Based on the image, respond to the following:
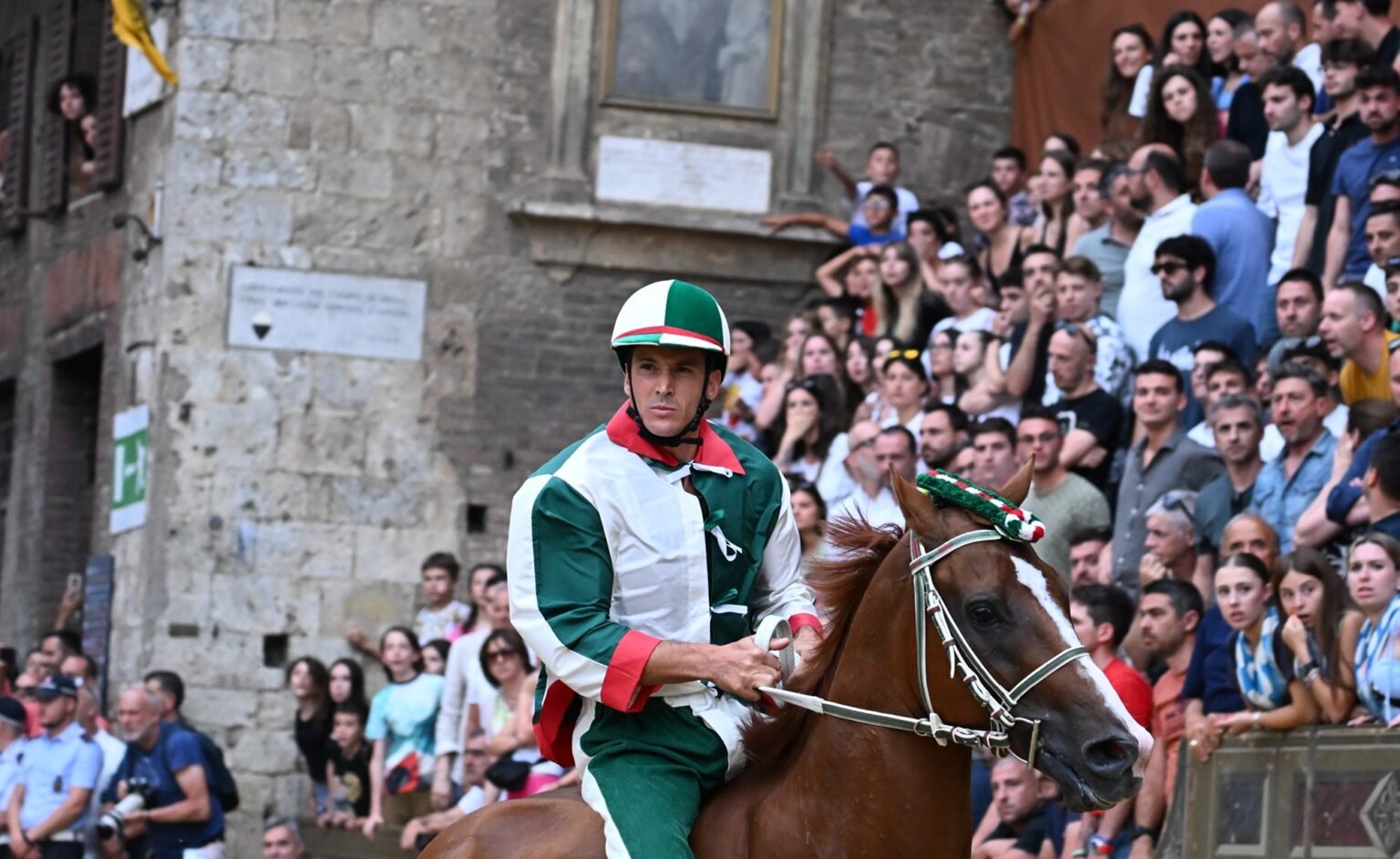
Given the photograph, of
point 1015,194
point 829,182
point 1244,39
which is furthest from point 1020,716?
point 829,182

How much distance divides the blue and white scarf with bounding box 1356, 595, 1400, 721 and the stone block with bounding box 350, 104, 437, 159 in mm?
11140

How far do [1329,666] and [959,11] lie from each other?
448 inches

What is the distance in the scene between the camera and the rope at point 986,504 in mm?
5566

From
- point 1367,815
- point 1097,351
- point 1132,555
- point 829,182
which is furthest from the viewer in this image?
point 829,182

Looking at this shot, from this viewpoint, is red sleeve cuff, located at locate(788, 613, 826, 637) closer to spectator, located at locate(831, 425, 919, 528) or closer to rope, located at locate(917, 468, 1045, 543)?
rope, located at locate(917, 468, 1045, 543)

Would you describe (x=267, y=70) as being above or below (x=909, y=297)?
above

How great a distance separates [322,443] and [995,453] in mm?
7400

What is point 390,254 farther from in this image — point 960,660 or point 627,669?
point 960,660

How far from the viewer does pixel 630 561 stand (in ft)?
19.8

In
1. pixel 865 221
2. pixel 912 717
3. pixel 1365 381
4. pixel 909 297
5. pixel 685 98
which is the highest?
pixel 685 98

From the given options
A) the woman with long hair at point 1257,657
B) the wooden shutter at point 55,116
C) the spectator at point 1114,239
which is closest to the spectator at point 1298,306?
the woman with long hair at point 1257,657

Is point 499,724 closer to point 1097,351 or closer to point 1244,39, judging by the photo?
point 1097,351

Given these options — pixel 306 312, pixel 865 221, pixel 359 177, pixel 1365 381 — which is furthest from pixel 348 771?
pixel 1365 381

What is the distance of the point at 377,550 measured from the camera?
1833 cm
